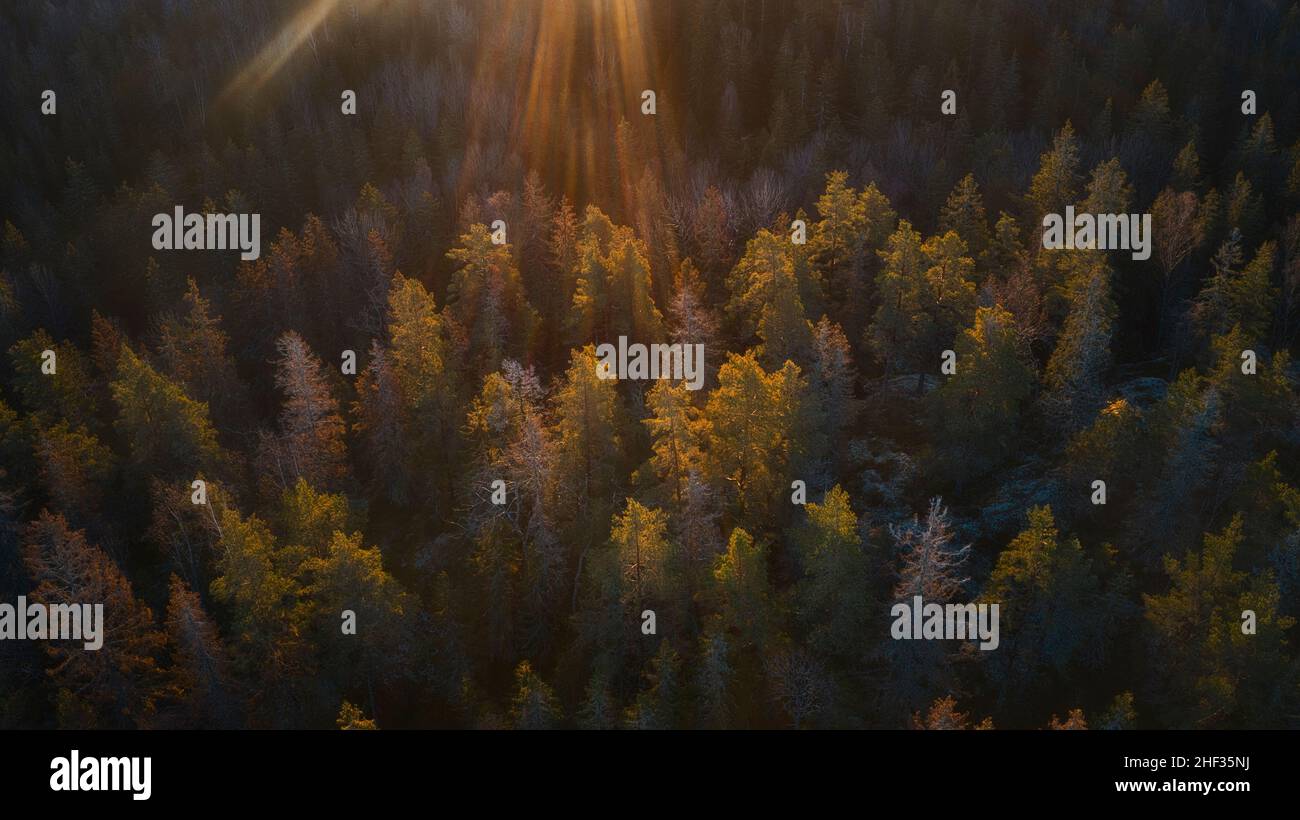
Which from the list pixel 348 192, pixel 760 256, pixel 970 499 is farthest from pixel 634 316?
pixel 348 192

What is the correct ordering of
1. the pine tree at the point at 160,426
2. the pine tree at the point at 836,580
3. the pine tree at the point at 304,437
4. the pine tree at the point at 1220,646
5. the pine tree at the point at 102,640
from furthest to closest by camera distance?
the pine tree at the point at 160,426 < the pine tree at the point at 304,437 < the pine tree at the point at 836,580 < the pine tree at the point at 102,640 < the pine tree at the point at 1220,646

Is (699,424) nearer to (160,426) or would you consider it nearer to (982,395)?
(982,395)

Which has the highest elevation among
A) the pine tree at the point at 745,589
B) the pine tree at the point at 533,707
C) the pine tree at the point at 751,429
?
the pine tree at the point at 751,429

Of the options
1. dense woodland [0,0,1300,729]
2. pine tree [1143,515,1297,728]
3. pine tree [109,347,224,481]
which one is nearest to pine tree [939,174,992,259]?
dense woodland [0,0,1300,729]

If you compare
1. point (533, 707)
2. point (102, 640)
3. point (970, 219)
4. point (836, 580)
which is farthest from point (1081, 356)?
point (102, 640)

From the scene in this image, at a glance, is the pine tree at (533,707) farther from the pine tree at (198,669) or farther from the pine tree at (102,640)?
the pine tree at (102,640)

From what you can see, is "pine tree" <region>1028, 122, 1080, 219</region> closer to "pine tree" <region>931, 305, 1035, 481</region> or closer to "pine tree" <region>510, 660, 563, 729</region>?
"pine tree" <region>931, 305, 1035, 481</region>

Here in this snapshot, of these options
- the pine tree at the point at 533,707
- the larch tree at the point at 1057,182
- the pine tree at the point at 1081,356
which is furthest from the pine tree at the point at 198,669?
the larch tree at the point at 1057,182

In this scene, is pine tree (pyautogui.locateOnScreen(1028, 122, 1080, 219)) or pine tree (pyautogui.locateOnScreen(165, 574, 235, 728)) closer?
pine tree (pyautogui.locateOnScreen(165, 574, 235, 728))

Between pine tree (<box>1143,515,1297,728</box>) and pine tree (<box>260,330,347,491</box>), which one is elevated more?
pine tree (<box>260,330,347,491</box>)
